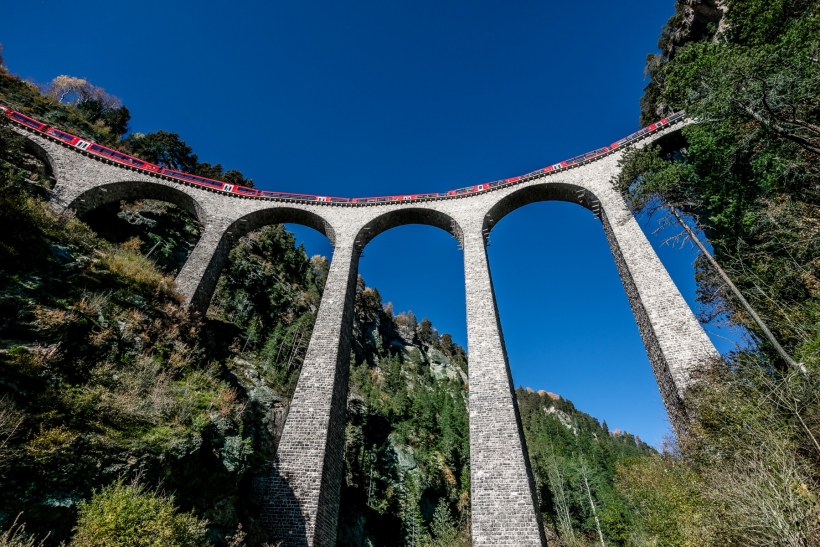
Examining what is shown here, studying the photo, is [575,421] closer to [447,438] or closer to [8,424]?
[447,438]

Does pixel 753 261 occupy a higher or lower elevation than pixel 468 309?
lower

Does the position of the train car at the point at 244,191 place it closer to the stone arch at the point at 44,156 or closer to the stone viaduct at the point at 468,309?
the stone viaduct at the point at 468,309

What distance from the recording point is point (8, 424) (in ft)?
19.9

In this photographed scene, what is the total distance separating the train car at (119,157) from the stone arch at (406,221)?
39.0 feet

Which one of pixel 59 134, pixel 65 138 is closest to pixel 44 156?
pixel 65 138

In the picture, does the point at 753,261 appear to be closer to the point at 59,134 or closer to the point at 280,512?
the point at 280,512

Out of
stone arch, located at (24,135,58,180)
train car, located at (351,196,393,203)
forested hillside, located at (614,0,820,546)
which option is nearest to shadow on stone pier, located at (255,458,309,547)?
forested hillside, located at (614,0,820,546)

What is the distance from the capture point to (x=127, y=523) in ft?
20.2

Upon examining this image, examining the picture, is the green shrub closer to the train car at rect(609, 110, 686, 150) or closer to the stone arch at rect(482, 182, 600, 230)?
the stone arch at rect(482, 182, 600, 230)

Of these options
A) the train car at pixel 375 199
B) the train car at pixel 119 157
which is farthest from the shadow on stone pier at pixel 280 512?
the train car at pixel 119 157

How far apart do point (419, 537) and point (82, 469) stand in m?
25.3

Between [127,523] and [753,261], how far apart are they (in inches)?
721

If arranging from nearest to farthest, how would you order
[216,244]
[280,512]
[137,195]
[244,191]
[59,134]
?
[280,512] < [216,244] < [59,134] < [137,195] < [244,191]

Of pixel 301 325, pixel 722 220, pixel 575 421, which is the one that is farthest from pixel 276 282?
pixel 575 421
